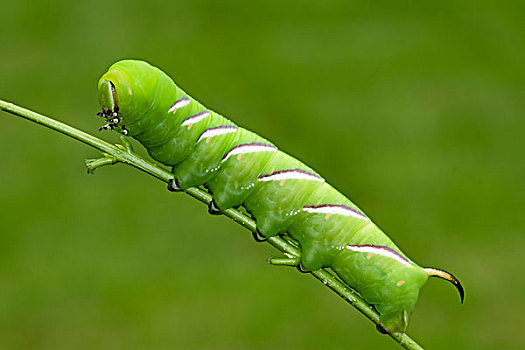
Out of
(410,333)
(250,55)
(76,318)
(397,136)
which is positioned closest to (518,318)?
(410,333)

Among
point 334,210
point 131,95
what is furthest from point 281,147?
point 131,95

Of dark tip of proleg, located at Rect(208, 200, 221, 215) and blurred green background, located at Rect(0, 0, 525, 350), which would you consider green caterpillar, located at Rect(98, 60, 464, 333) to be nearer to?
dark tip of proleg, located at Rect(208, 200, 221, 215)

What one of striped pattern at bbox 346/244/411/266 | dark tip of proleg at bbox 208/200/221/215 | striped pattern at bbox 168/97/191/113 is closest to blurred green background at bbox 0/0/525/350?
striped pattern at bbox 346/244/411/266

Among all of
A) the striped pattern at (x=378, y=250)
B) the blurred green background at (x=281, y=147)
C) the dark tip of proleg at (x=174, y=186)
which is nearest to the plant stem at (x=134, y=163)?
the dark tip of proleg at (x=174, y=186)

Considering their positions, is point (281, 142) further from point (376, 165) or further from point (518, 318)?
point (518, 318)

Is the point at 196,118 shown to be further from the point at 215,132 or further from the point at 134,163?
the point at 134,163

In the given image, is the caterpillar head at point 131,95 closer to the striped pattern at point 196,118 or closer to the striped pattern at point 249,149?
the striped pattern at point 196,118
